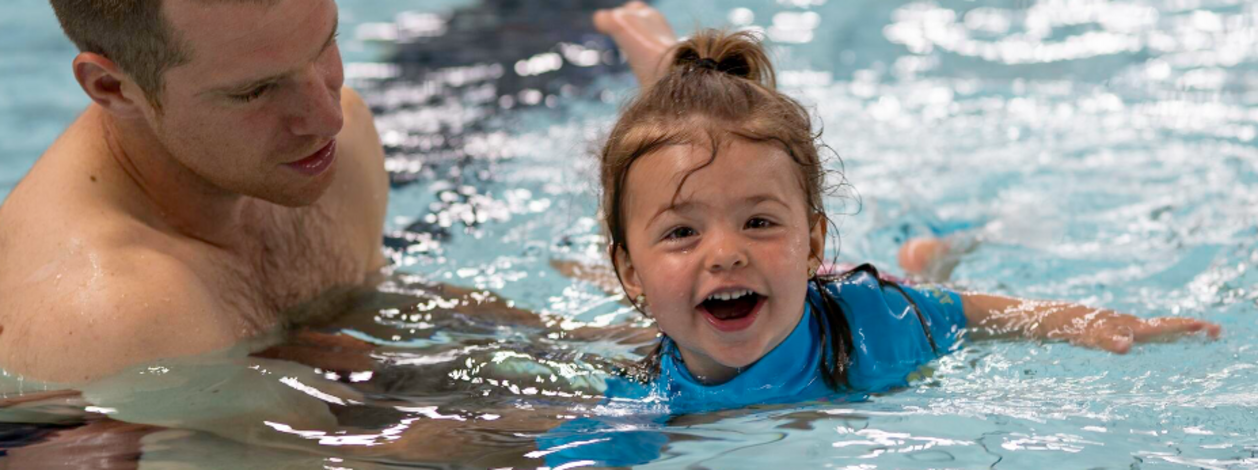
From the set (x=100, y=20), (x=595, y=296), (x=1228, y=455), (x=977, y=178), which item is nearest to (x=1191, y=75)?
(x=977, y=178)

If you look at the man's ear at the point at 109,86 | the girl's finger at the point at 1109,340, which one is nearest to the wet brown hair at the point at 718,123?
the girl's finger at the point at 1109,340

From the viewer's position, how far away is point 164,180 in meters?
2.77

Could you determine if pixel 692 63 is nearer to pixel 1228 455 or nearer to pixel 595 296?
pixel 595 296

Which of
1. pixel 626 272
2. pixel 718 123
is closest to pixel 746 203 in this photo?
pixel 718 123

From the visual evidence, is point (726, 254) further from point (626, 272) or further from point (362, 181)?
point (362, 181)

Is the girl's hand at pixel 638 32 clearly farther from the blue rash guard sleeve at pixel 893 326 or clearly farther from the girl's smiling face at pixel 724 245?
the girl's smiling face at pixel 724 245

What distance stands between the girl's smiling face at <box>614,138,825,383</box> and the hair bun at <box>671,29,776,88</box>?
0.32 metres

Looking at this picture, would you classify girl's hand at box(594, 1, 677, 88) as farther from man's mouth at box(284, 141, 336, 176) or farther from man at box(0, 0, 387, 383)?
man at box(0, 0, 387, 383)

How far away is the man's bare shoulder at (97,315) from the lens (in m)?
2.41

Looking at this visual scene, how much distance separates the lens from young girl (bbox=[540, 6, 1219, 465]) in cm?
238

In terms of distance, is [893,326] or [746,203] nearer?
[746,203]

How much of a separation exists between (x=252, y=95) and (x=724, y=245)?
1002mm

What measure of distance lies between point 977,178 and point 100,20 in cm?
298

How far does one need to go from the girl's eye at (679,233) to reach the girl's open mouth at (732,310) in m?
0.13
